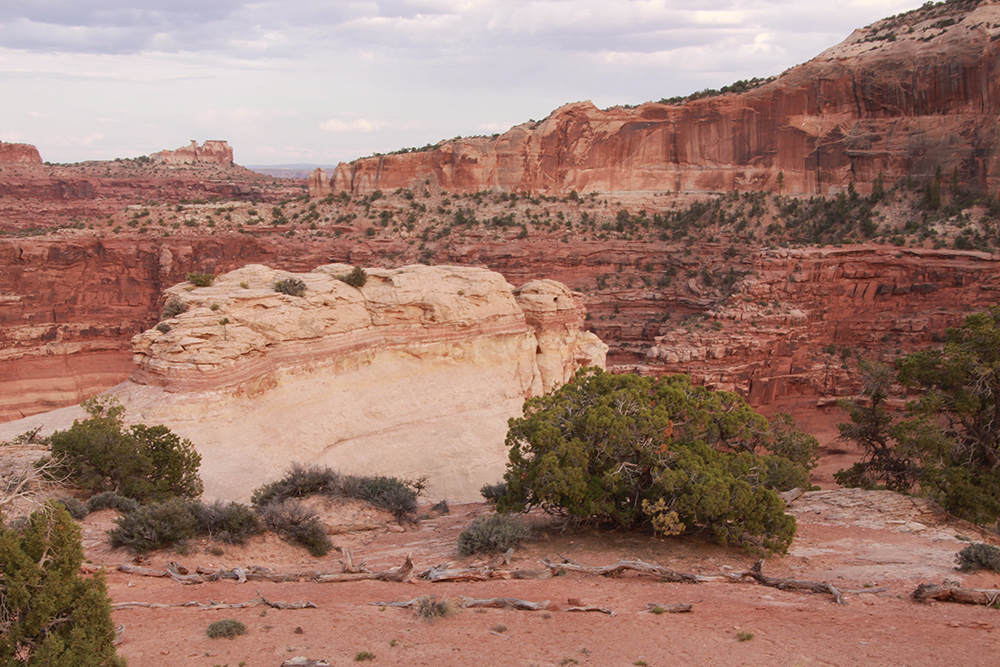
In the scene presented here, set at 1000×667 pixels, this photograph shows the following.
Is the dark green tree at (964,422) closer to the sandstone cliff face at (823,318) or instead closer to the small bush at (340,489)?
the small bush at (340,489)

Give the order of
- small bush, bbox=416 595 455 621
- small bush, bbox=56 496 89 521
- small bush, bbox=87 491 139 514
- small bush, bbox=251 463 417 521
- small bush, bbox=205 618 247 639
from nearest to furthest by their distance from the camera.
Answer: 1. small bush, bbox=205 618 247 639
2. small bush, bbox=416 595 455 621
3. small bush, bbox=56 496 89 521
4. small bush, bbox=87 491 139 514
5. small bush, bbox=251 463 417 521

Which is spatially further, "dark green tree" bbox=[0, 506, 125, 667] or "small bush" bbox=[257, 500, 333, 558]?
"small bush" bbox=[257, 500, 333, 558]

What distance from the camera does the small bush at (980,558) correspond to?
11.4 meters

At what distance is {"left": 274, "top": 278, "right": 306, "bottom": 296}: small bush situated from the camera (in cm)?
2098

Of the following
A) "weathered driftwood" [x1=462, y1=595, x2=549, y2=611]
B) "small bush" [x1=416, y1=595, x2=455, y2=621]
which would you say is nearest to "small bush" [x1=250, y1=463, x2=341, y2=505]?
"small bush" [x1=416, y1=595, x2=455, y2=621]

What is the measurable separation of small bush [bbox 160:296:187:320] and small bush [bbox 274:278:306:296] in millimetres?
2718

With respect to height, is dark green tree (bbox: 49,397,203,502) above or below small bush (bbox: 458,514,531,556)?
above

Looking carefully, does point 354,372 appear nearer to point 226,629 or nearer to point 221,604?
point 221,604

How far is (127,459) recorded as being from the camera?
14.9m

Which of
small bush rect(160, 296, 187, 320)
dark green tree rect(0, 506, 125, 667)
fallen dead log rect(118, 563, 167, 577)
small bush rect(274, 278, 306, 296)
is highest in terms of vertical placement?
small bush rect(274, 278, 306, 296)

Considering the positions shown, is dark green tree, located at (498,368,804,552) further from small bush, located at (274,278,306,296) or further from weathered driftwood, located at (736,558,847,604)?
small bush, located at (274,278,306,296)

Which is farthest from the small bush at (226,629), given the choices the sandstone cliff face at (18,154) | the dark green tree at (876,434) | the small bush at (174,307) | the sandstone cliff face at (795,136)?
the sandstone cliff face at (18,154)

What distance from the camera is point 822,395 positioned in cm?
3997

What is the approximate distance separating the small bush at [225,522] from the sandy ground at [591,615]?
268 mm
